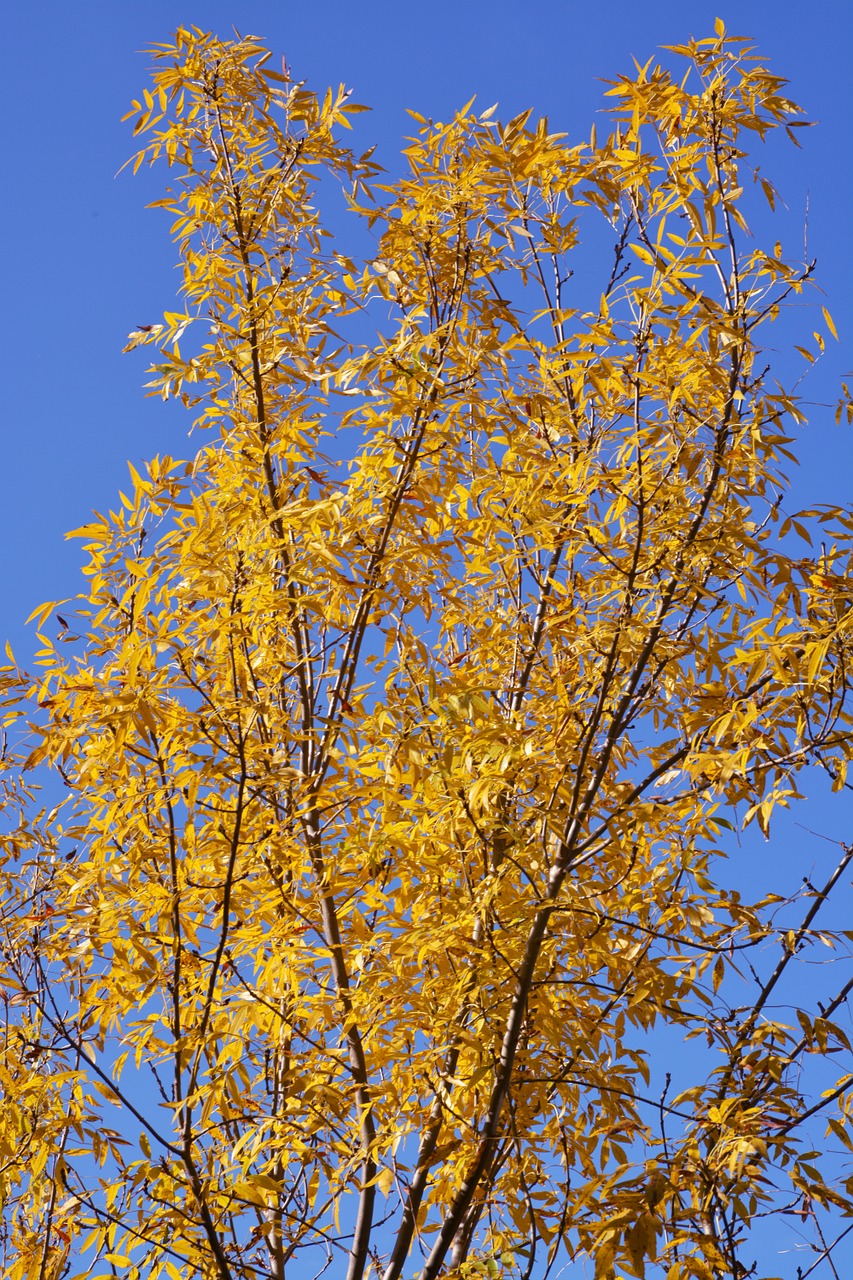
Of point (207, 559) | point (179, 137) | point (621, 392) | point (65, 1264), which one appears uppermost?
point (179, 137)

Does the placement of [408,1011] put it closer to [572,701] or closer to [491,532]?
[572,701]

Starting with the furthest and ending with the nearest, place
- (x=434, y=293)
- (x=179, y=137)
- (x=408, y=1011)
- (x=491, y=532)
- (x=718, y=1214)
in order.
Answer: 1. (x=179, y=137)
2. (x=434, y=293)
3. (x=491, y=532)
4. (x=408, y=1011)
5. (x=718, y=1214)

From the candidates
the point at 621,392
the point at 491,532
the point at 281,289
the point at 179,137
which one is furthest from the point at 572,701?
the point at 179,137

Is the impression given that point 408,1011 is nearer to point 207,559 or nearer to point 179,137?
point 207,559

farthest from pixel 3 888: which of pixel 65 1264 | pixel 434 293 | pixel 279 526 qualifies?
pixel 434 293

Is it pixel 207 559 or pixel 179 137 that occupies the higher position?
pixel 179 137

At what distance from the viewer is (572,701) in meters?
2.38

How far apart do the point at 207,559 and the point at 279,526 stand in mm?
487

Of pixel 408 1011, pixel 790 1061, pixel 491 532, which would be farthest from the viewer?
pixel 491 532

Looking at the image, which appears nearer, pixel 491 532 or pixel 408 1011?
pixel 408 1011

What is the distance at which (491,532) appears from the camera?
2.53 m

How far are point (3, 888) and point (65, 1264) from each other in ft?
2.79

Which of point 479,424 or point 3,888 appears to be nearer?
point 479,424

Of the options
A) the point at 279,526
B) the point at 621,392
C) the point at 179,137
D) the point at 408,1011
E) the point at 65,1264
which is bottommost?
the point at 65,1264
